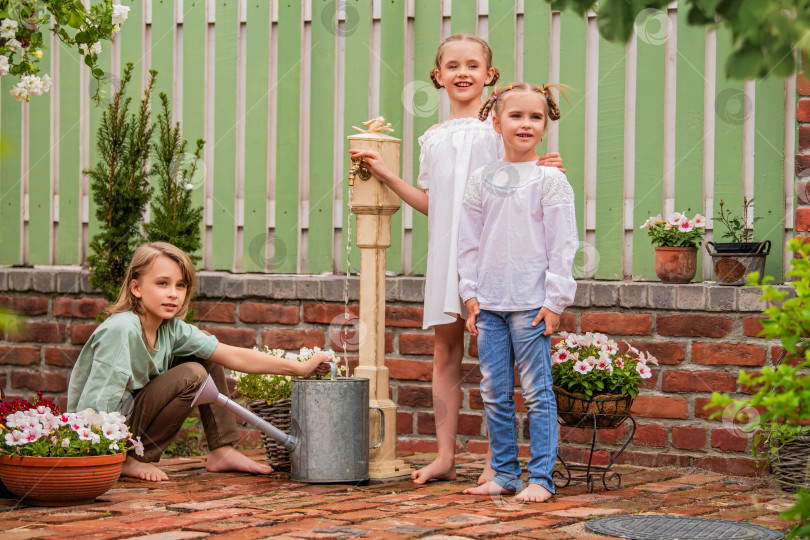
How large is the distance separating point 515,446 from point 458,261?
0.73m

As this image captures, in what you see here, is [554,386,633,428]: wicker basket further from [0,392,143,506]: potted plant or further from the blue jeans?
[0,392,143,506]: potted plant

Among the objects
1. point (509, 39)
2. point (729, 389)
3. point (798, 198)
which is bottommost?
point (729, 389)

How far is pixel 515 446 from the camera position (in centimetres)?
379

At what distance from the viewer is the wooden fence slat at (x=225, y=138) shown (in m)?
5.43

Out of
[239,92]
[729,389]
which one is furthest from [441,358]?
[239,92]

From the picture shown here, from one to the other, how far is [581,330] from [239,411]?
1.64 m

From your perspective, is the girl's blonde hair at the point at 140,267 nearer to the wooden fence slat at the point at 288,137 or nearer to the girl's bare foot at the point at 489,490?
the wooden fence slat at the point at 288,137

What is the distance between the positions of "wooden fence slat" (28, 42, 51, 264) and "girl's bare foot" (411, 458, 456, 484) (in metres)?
2.87

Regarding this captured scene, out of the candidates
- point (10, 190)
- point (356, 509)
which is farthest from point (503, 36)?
point (10, 190)

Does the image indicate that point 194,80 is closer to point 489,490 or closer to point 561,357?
point 561,357

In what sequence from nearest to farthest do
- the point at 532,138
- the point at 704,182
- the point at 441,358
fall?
the point at 532,138 → the point at 441,358 → the point at 704,182

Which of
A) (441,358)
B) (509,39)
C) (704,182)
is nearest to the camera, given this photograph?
(441,358)

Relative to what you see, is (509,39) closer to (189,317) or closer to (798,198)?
(798,198)

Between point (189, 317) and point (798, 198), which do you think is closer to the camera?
point (798, 198)
